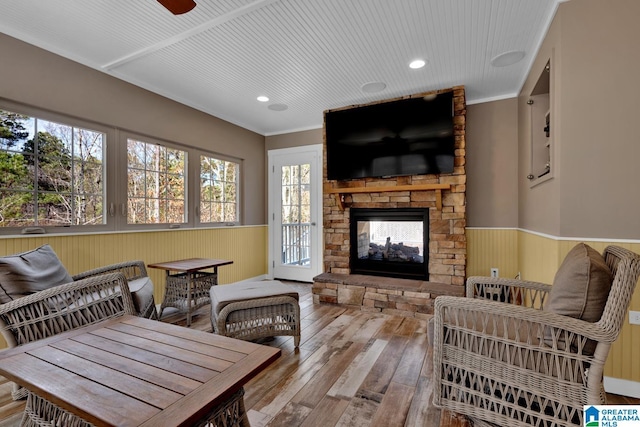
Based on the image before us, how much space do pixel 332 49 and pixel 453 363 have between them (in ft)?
8.35

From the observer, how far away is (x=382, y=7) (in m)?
2.11

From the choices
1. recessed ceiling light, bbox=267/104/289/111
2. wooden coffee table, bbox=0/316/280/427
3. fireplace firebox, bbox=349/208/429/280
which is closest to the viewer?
wooden coffee table, bbox=0/316/280/427

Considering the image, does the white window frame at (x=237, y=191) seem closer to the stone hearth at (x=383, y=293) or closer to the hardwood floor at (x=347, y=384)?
the hardwood floor at (x=347, y=384)

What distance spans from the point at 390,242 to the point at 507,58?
2.33m

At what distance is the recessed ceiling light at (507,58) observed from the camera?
106 inches

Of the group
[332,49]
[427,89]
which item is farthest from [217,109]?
[427,89]

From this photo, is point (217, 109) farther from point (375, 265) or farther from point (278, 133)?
point (375, 265)

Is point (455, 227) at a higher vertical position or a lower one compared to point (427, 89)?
lower

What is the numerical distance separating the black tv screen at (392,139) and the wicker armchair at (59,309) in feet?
9.32

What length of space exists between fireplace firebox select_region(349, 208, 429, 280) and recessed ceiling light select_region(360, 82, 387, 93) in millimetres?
1472

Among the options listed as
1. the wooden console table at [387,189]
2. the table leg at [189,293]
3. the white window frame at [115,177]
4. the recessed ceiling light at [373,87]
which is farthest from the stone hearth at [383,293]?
the recessed ceiling light at [373,87]

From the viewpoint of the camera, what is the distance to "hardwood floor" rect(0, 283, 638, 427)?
1.63 meters

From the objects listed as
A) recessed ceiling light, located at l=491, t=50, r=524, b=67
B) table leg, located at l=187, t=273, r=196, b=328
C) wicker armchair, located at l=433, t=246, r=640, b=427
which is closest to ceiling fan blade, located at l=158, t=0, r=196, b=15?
wicker armchair, located at l=433, t=246, r=640, b=427

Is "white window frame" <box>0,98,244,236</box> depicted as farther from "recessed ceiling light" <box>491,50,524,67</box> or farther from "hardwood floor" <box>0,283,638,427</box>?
"recessed ceiling light" <box>491,50,524,67</box>
